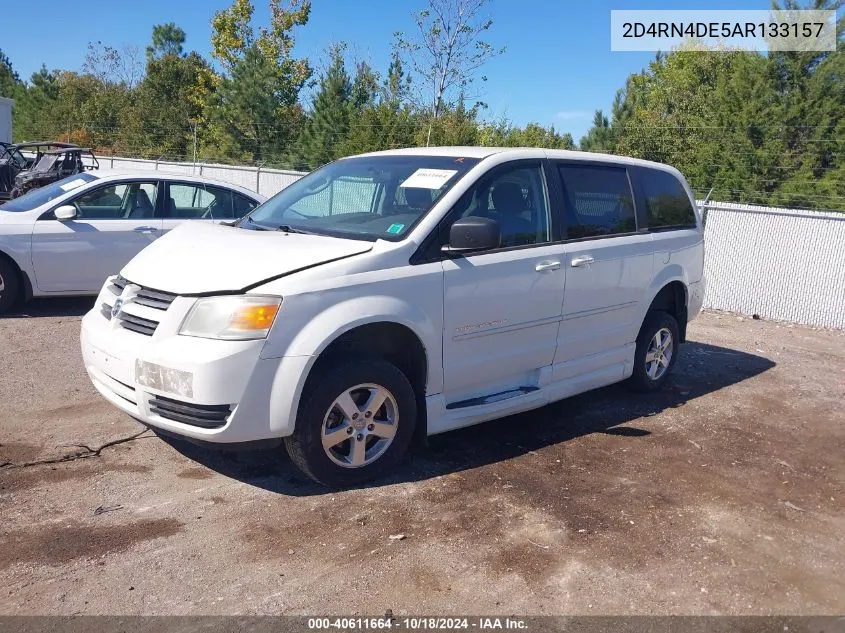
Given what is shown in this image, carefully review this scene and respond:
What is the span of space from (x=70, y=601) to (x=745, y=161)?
77.3ft

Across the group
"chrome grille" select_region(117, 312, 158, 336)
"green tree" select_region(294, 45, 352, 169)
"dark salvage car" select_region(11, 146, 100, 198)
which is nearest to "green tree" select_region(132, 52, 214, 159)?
"green tree" select_region(294, 45, 352, 169)

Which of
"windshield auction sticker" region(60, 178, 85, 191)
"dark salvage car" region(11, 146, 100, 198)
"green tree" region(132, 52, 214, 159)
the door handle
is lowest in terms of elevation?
the door handle

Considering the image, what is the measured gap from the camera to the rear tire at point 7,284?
8102 millimetres

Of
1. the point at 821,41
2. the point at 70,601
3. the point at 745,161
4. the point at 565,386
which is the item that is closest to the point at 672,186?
the point at 565,386

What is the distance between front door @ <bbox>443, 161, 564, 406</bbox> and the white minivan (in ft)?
0.04

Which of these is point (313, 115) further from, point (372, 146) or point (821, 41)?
point (821, 41)

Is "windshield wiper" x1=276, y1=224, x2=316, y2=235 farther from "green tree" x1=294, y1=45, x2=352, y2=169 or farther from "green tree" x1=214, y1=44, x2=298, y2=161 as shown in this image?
"green tree" x1=214, y1=44, x2=298, y2=161

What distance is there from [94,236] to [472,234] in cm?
534

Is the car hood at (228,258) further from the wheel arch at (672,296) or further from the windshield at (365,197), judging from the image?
the wheel arch at (672,296)

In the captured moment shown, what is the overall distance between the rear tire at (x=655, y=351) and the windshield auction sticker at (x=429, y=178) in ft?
7.85

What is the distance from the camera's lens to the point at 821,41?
28188mm

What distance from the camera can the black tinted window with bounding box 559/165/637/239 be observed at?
5617mm

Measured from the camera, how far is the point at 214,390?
3.91 m

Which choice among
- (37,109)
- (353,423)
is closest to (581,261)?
(353,423)
